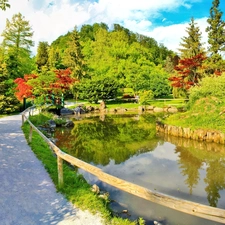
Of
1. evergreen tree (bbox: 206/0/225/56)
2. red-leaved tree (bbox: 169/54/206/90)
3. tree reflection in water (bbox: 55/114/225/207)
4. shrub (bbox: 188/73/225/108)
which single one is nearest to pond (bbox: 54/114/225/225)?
tree reflection in water (bbox: 55/114/225/207)

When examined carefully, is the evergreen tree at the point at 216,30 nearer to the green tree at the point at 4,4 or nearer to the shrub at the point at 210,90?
the shrub at the point at 210,90

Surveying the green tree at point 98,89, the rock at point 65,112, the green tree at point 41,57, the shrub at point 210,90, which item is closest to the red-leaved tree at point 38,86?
the rock at point 65,112

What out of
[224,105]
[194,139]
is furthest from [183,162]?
[224,105]

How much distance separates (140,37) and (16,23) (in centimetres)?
5515

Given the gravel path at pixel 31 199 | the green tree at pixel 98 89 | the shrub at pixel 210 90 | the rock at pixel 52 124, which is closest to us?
the gravel path at pixel 31 199

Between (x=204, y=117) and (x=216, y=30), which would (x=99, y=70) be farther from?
(x=204, y=117)

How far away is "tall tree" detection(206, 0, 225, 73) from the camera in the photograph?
104ft

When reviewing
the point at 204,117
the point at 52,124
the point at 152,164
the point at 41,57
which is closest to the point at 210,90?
the point at 204,117

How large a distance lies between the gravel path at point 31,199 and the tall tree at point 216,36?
99.3 ft

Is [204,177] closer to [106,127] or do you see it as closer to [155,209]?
[155,209]

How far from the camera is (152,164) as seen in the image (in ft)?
32.8

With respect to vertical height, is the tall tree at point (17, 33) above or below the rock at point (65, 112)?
above

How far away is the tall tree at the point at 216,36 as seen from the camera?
31.7 metres

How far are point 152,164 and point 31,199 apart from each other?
19.8 ft
